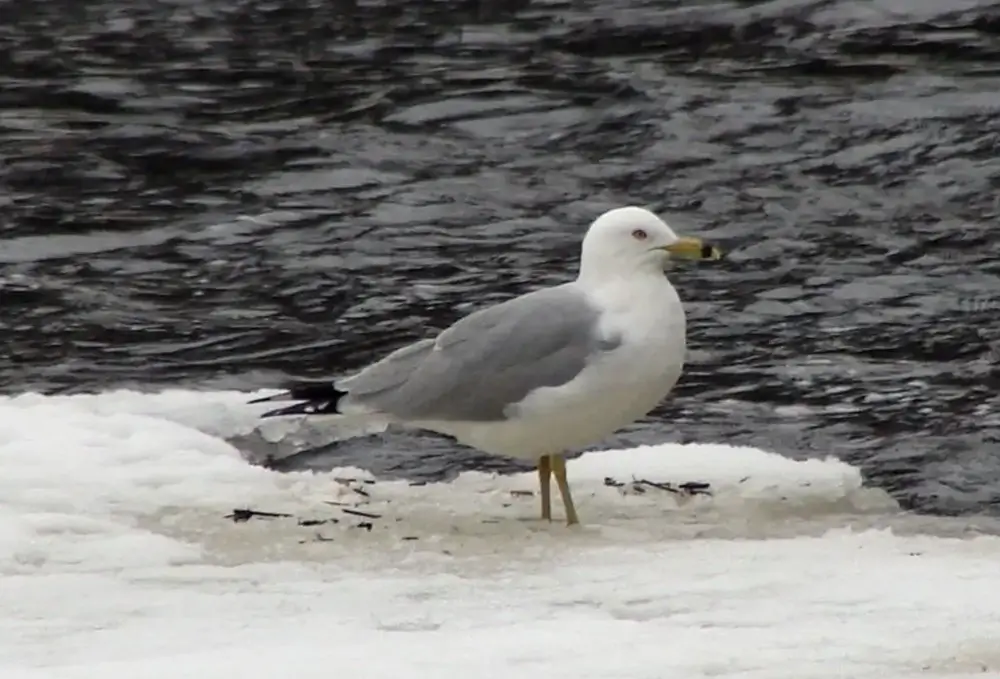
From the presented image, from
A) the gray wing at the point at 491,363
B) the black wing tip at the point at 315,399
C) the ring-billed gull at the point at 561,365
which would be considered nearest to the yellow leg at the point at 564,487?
the ring-billed gull at the point at 561,365

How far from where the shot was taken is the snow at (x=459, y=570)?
467cm

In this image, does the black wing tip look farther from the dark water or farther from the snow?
the dark water

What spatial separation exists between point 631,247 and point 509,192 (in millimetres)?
5613

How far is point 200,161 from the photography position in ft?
42.2

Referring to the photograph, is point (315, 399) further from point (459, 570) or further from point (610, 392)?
point (459, 570)

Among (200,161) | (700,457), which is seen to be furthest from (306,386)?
(200,161)

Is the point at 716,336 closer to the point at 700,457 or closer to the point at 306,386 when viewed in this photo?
the point at 700,457

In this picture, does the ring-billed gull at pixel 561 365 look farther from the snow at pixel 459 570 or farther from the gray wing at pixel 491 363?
the snow at pixel 459 570

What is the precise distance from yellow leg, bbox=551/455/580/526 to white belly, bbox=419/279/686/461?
1.8 inches

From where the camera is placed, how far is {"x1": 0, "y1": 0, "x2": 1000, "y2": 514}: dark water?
8945 mm

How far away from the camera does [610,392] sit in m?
6.22

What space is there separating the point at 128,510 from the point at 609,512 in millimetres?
1389

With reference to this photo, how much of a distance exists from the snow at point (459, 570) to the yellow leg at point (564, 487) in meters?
0.08

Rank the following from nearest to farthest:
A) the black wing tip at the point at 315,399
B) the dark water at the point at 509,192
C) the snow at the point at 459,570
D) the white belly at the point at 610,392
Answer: the snow at the point at 459,570 → the white belly at the point at 610,392 → the black wing tip at the point at 315,399 → the dark water at the point at 509,192
